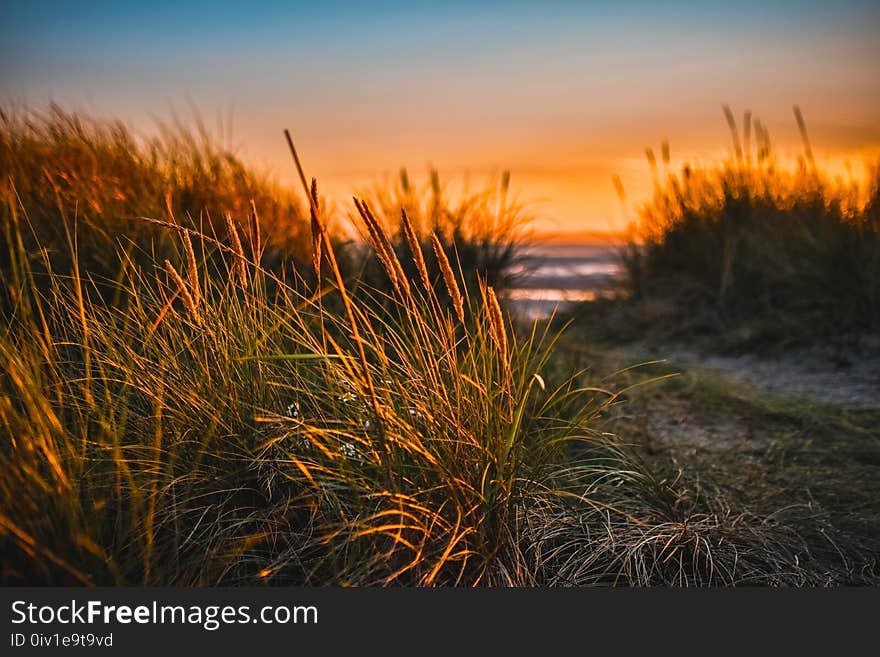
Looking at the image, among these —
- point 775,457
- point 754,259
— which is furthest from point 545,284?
point 775,457

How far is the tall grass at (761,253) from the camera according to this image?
183 inches

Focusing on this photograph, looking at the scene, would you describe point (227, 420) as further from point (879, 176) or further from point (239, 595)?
point (879, 176)

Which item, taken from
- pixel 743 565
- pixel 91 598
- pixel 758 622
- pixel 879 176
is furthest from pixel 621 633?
pixel 879 176

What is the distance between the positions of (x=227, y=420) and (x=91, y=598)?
19.7 inches

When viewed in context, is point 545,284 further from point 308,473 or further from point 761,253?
point 308,473

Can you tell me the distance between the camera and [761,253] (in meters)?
5.45

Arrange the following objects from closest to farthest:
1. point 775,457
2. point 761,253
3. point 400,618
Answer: point 400,618, point 775,457, point 761,253

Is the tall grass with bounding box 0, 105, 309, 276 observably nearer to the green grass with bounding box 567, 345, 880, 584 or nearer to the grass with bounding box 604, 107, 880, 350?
the green grass with bounding box 567, 345, 880, 584

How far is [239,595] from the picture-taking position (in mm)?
1237

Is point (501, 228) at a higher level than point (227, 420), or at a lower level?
higher

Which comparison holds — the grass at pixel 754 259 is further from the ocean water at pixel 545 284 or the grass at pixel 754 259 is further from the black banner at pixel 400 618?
the black banner at pixel 400 618

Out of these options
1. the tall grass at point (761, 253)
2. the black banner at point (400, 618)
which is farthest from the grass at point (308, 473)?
the tall grass at point (761, 253)

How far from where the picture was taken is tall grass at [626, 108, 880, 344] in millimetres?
4652

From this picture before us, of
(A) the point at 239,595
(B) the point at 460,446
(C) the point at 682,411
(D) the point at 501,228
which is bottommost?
(C) the point at 682,411
